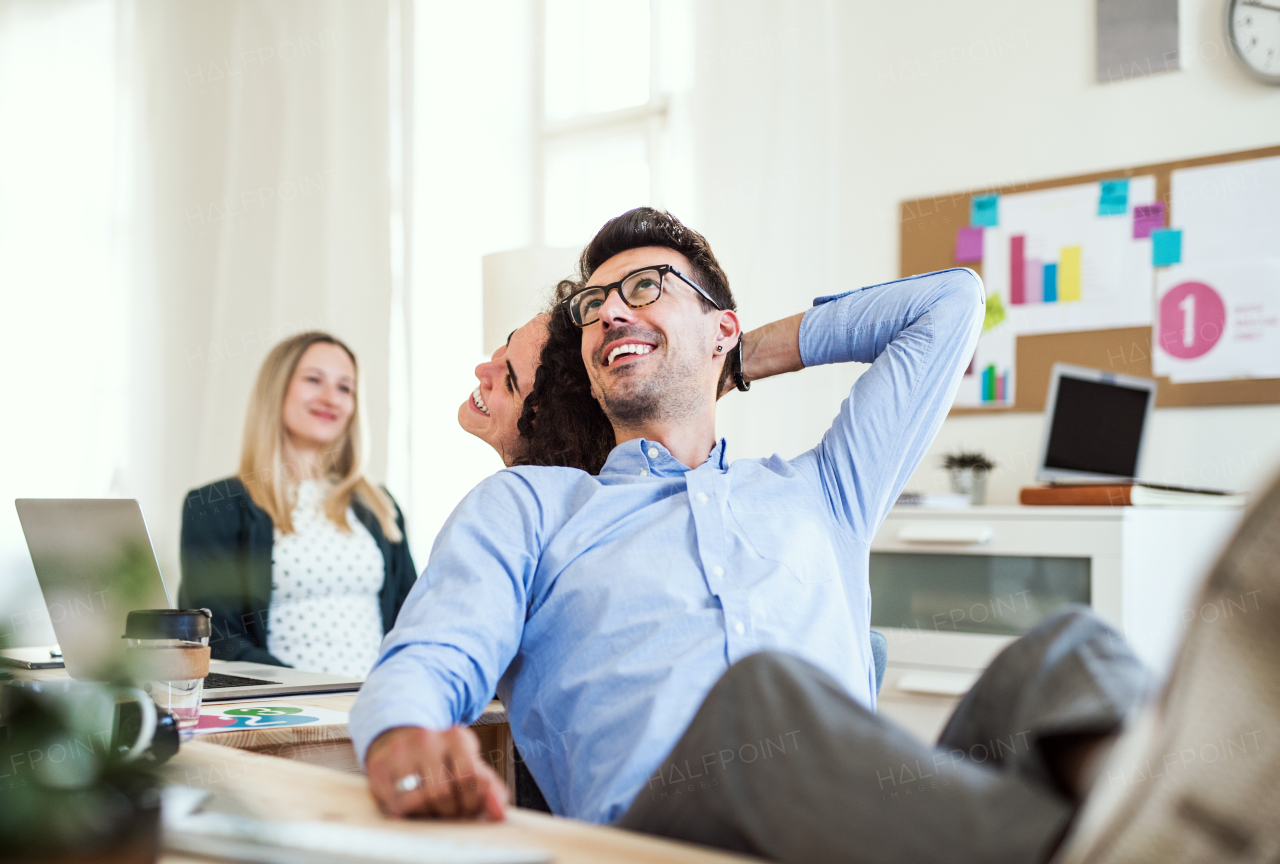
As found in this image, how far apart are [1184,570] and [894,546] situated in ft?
2.07

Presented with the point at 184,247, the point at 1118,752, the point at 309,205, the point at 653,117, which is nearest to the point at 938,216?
the point at 653,117

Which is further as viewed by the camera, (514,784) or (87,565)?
(514,784)

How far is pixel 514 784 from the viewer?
1423mm

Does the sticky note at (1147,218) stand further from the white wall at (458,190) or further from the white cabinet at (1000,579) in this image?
the white wall at (458,190)

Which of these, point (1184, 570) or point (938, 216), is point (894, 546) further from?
point (938, 216)

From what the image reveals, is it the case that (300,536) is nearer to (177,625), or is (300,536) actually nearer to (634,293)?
(634,293)

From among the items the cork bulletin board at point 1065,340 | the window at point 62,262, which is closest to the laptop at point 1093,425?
the cork bulletin board at point 1065,340

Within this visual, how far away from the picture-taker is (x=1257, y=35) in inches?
104

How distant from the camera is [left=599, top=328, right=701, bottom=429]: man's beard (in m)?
1.54

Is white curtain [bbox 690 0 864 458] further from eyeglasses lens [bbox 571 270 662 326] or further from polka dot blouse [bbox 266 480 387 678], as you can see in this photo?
eyeglasses lens [bbox 571 270 662 326]

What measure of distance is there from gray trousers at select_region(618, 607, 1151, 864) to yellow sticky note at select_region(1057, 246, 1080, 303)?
2.32 meters

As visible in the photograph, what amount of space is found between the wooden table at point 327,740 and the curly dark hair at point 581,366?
0.44 m

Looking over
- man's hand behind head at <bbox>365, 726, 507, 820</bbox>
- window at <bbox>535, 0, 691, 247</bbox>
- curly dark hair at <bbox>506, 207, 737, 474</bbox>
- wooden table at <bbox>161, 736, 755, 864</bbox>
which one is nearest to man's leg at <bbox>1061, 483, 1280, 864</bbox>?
wooden table at <bbox>161, 736, 755, 864</bbox>

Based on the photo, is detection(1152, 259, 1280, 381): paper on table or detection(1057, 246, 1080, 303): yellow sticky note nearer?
detection(1152, 259, 1280, 381): paper on table
